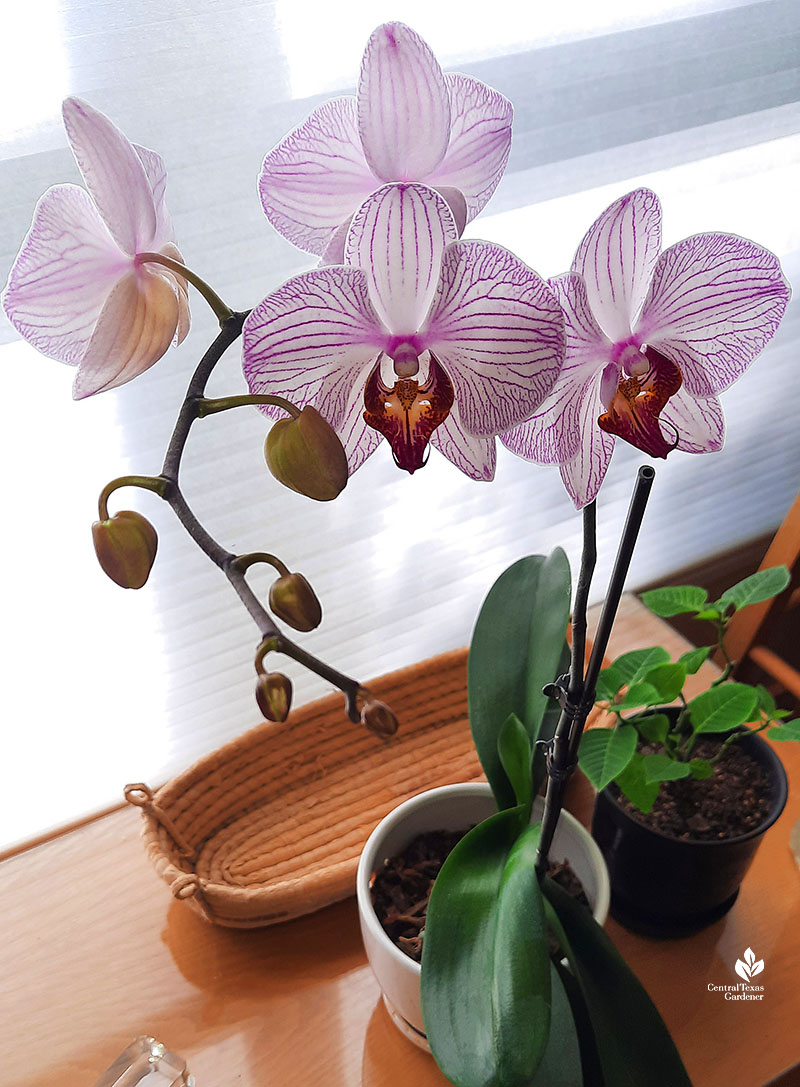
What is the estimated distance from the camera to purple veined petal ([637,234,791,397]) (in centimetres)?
32

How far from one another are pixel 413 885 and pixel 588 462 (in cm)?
47

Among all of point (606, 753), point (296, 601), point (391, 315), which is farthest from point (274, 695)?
point (606, 753)

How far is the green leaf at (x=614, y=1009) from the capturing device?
21.8 inches

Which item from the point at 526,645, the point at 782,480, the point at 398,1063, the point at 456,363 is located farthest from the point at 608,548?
the point at 456,363

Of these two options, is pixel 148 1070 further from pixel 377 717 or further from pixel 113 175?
pixel 113 175

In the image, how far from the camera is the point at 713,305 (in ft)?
1.08

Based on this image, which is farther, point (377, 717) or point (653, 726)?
point (653, 726)

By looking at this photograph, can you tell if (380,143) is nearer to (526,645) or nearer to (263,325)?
(263,325)

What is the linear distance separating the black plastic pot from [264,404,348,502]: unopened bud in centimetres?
54

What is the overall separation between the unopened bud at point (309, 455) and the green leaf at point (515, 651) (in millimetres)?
398

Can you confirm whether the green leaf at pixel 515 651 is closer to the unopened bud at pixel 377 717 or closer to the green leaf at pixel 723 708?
the green leaf at pixel 723 708

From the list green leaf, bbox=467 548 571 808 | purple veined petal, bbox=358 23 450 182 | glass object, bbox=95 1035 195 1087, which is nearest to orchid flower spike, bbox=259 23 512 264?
purple veined petal, bbox=358 23 450 182

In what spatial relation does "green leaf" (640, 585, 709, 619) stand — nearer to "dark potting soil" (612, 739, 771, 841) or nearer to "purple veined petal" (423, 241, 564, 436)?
"dark potting soil" (612, 739, 771, 841)

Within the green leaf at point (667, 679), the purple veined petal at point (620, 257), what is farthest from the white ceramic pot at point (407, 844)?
the purple veined petal at point (620, 257)
